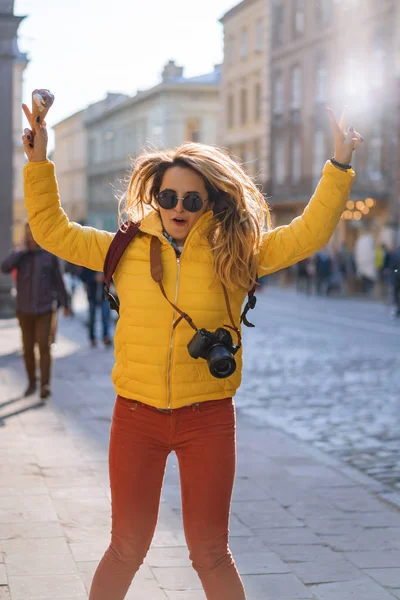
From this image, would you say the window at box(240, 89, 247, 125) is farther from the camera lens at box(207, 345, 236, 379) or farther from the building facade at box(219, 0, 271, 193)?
the camera lens at box(207, 345, 236, 379)

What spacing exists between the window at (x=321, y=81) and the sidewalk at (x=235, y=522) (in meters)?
39.3

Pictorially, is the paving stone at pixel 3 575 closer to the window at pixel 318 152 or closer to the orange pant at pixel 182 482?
the orange pant at pixel 182 482

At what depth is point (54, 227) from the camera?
369 centimetres

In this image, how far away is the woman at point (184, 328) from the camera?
3.59m

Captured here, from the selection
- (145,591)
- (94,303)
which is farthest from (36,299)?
(145,591)

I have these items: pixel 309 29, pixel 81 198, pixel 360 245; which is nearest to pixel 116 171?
pixel 81 198

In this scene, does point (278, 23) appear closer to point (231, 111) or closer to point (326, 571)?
point (231, 111)

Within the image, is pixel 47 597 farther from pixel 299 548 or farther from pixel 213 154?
pixel 213 154

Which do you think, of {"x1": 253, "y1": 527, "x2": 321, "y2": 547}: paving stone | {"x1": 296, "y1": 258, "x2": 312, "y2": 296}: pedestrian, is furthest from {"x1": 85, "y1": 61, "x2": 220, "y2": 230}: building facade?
{"x1": 253, "y1": 527, "x2": 321, "y2": 547}: paving stone

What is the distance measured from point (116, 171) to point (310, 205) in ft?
269

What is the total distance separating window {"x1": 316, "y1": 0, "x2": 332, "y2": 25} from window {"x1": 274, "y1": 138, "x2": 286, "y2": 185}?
672 centimetres

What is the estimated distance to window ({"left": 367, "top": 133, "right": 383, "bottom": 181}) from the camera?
4072cm

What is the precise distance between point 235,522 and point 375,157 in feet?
119

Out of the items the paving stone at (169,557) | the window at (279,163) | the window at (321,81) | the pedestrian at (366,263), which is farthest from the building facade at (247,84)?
the paving stone at (169,557)
